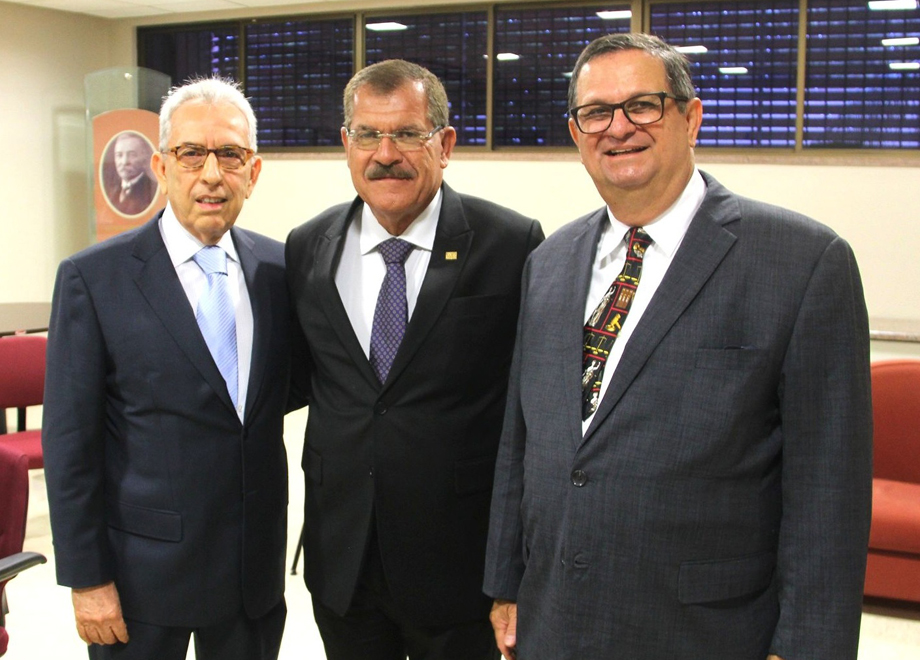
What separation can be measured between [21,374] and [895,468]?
4.06 metres

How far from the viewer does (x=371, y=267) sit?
2.05 meters

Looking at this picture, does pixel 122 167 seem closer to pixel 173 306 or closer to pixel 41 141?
pixel 41 141

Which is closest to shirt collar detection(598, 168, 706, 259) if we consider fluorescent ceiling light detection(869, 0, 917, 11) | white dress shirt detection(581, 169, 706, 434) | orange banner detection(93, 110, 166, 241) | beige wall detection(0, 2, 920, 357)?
white dress shirt detection(581, 169, 706, 434)

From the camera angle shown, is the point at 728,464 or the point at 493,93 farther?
the point at 493,93

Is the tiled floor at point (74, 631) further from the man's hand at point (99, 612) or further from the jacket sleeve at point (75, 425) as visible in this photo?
the jacket sleeve at point (75, 425)

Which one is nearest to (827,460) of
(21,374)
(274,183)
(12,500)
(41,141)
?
(12,500)

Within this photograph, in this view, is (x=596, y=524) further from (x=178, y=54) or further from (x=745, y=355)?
(x=178, y=54)

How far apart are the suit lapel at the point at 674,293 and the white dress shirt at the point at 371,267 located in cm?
62

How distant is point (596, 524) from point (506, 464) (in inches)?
11.9

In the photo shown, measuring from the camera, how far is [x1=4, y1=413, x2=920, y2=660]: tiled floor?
329 centimetres

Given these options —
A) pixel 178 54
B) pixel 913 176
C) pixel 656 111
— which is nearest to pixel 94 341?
pixel 656 111

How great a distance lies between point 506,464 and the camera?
1.78 metres

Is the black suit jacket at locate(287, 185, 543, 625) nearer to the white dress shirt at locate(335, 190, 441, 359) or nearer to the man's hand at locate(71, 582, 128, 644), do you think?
the white dress shirt at locate(335, 190, 441, 359)

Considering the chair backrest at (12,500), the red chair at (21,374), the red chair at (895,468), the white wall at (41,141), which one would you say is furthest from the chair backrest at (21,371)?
the white wall at (41,141)
